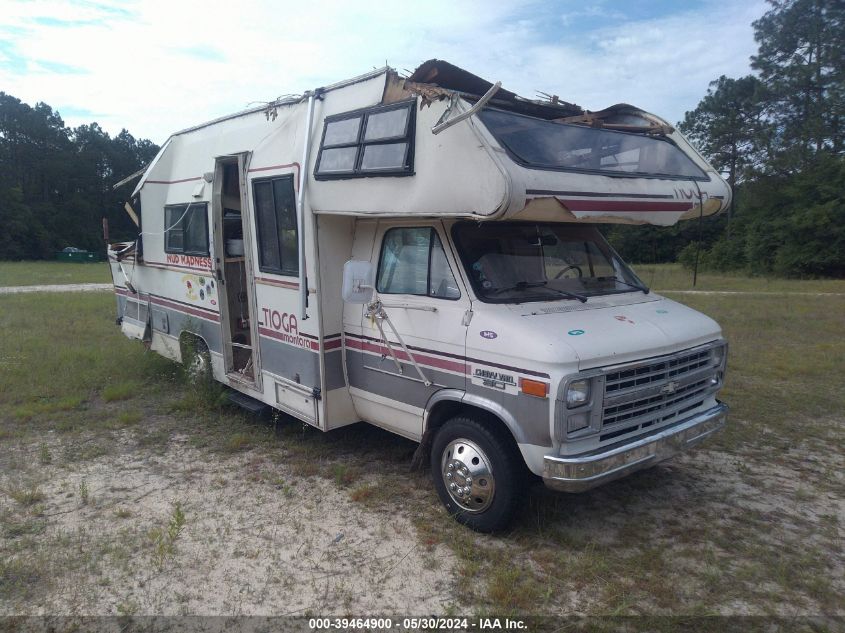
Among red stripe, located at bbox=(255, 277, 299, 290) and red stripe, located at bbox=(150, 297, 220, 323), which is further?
red stripe, located at bbox=(150, 297, 220, 323)

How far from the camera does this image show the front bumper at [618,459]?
3.84m

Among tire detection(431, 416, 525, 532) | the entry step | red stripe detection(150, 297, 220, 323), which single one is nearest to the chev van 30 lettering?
tire detection(431, 416, 525, 532)

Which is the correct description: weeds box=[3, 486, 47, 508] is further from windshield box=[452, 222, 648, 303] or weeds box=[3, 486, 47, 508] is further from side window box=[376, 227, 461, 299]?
windshield box=[452, 222, 648, 303]

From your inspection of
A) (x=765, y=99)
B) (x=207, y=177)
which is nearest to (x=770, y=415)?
(x=207, y=177)

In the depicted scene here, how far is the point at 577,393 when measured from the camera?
3867 mm

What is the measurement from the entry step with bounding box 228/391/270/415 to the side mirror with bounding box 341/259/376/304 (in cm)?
231

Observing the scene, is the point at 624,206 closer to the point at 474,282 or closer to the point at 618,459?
the point at 474,282

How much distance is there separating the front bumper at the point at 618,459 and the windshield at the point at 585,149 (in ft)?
6.20

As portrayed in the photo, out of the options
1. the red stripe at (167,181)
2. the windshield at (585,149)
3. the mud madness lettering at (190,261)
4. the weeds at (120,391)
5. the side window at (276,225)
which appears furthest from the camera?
the weeds at (120,391)

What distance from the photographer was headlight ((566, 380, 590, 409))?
3824 mm

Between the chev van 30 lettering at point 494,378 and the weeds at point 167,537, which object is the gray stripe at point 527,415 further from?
the weeds at point 167,537

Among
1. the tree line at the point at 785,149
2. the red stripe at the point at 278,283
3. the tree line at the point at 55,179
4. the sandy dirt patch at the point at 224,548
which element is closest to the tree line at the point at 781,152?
the tree line at the point at 785,149

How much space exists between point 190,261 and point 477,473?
4393 millimetres

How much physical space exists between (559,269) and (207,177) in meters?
3.89
